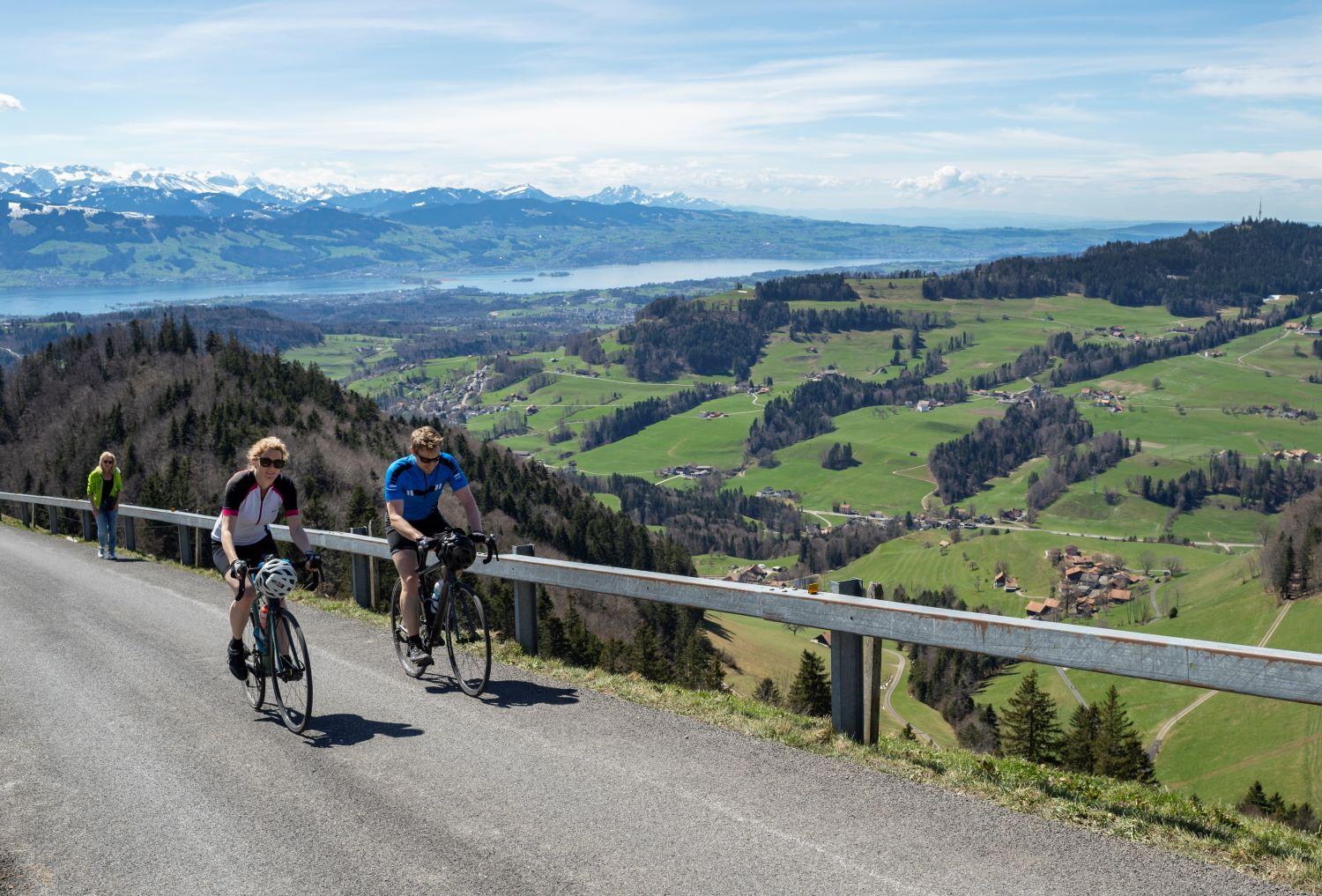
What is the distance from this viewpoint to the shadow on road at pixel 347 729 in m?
9.27

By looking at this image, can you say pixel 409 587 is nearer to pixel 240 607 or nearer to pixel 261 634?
pixel 261 634

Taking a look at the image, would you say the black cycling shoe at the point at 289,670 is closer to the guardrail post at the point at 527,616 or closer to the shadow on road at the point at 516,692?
the shadow on road at the point at 516,692

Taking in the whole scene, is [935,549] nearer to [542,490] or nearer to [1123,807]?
[542,490]

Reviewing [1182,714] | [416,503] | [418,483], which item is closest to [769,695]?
[416,503]

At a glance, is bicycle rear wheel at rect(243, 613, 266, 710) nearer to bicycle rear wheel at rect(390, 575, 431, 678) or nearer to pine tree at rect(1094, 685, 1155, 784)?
bicycle rear wheel at rect(390, 575, 431, 678)

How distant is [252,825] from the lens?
7238mm

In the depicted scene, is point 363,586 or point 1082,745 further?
point 1082,745

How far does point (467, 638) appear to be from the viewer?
10695 millimetres

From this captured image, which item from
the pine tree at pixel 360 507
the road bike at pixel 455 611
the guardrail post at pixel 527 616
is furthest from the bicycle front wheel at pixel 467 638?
the pine tree at pixel 360 507

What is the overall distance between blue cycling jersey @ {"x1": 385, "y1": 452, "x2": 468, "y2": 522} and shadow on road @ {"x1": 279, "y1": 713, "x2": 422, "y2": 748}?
211cm

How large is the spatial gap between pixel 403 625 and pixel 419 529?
130 cm

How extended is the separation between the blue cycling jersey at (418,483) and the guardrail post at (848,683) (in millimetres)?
4123

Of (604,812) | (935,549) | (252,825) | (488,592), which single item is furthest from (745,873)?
(935,549)

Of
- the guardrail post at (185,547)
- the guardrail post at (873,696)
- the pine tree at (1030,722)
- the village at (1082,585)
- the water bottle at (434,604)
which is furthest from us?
the village at (1082,585)
